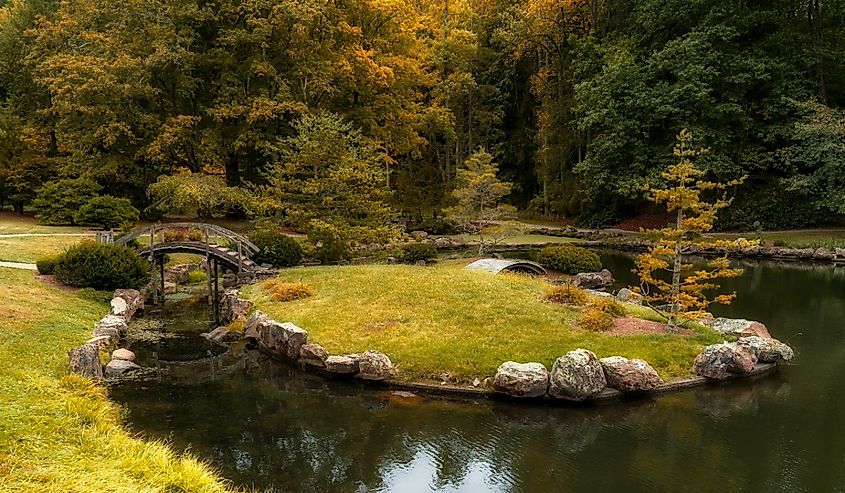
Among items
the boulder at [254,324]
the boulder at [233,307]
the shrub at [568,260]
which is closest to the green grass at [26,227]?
the boulder at [233,307]

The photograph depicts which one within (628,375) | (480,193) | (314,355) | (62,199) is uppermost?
(480,193)

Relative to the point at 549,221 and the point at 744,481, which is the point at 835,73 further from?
the point at 744,481

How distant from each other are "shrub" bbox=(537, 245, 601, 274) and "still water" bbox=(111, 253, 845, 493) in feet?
37.1

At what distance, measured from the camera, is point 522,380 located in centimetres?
1316

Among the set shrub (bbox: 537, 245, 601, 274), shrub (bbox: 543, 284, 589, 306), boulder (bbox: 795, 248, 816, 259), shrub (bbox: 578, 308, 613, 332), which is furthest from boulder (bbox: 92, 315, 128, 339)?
boulder (bbox: 795, 248, 816, 259)

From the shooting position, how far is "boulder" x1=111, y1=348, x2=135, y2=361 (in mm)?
15723

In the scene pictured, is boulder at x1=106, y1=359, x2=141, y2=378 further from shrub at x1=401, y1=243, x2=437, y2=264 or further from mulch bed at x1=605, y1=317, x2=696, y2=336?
shrub at x1=401, y1=243, x2=437, y2=264

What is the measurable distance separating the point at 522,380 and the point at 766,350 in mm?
6764

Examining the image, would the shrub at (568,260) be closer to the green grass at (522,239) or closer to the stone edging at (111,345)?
the green grass at (522,239)

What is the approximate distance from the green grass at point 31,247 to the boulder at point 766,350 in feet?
77.8

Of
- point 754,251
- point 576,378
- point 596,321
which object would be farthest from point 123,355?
point 754,251

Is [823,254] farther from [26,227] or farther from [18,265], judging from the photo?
[26,227]

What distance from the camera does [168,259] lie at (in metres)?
28.4

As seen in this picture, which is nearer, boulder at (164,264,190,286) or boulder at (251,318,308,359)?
boulder at (251,318,308,359)
